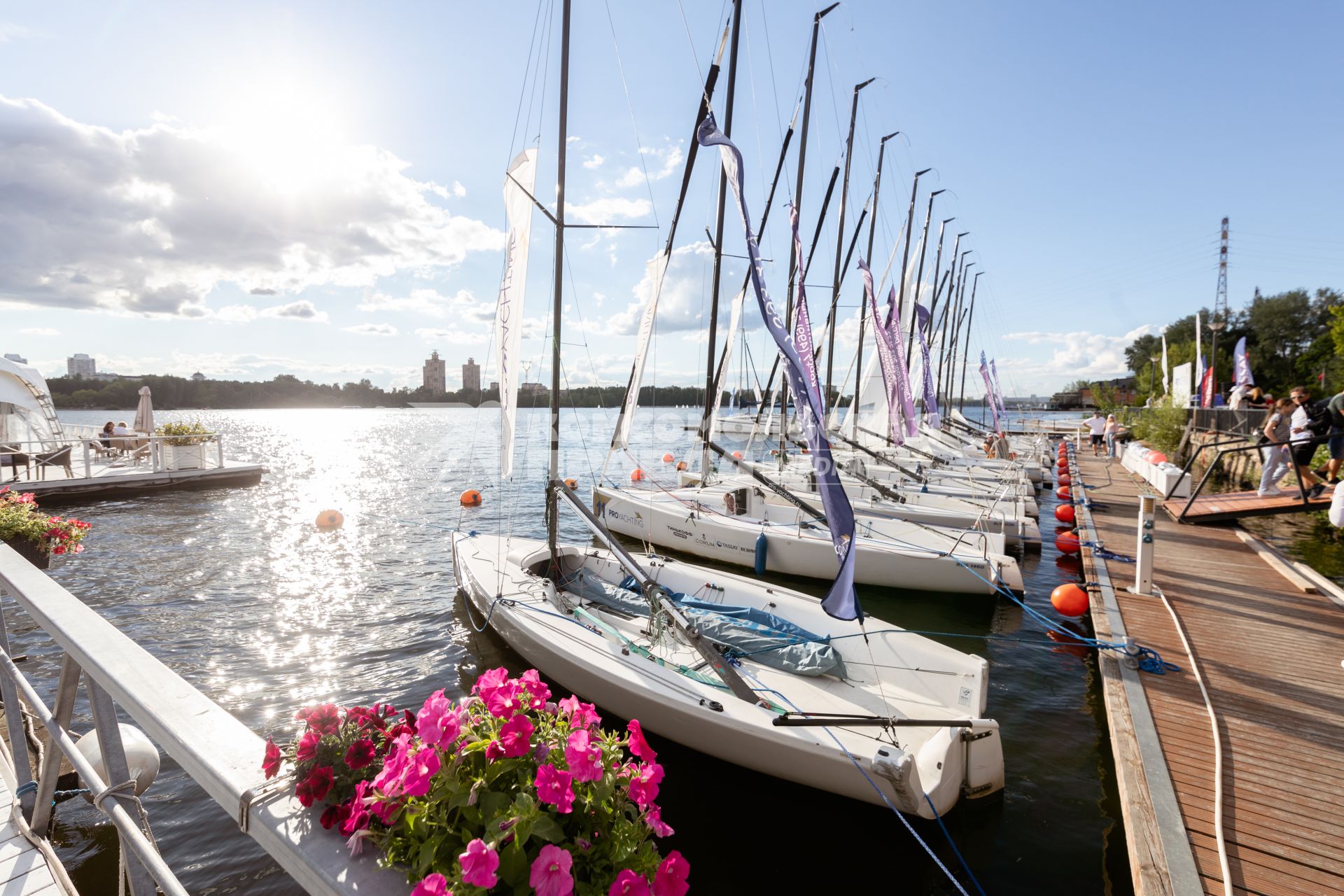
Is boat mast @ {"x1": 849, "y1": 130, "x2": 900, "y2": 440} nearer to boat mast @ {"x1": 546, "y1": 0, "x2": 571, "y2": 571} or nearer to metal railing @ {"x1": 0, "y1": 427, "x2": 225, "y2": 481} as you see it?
boat mast @ {"x1": 546, "y1": 0, "x2": 571, "y2": 571}

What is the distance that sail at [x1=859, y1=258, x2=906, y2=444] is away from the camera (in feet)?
49.6

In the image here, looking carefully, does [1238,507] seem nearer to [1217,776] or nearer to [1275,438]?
[1275,438]

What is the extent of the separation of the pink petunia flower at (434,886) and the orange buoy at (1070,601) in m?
8.62

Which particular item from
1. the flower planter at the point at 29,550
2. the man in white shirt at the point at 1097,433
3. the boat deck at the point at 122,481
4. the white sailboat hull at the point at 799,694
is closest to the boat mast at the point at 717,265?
the white sailboat hull at the point at 799,694

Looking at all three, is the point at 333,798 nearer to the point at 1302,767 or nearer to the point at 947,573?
the point at 1302,767

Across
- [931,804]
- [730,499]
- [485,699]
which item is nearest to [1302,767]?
[931,804]

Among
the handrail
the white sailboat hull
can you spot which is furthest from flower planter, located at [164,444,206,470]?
the handrail

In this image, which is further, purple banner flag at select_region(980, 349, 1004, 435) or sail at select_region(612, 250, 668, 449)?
purple banner flag at select_region(980, 349, 1004, 435)

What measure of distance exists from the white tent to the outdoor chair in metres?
0.42

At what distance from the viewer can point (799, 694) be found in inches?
227

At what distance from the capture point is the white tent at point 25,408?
18.3 m

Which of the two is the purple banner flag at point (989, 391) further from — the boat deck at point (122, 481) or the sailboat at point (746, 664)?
the boat deck at point (122, 481)

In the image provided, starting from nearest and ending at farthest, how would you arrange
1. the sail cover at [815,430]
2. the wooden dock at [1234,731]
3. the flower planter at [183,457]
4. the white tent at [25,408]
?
the wooden dock at [1234,731] < the sail cover at [815,430] < the white tent at [25,408] < the flower planter at [183,457]

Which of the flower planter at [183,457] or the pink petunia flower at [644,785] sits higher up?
the pink petunia flower at [644,785]
